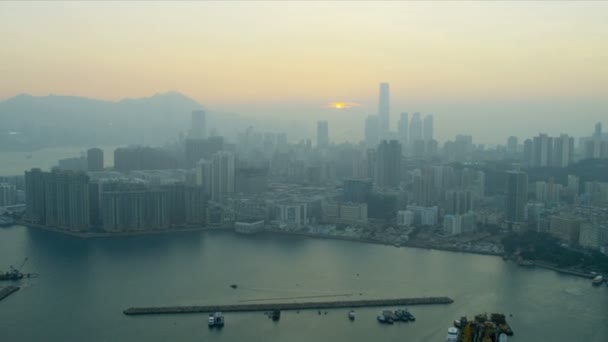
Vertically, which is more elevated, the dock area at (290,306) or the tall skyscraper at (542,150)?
the tall skyscraper at (542,150)

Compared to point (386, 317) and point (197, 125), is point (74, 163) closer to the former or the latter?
point (197, 125)

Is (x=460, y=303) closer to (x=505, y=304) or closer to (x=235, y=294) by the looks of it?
(x=505, y=304)

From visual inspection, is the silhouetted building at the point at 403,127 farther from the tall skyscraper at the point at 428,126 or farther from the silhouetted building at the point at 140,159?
the silhouetted building at the point at 140,159

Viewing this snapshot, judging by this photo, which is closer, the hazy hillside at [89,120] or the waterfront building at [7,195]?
the waterfront building at [7,195]

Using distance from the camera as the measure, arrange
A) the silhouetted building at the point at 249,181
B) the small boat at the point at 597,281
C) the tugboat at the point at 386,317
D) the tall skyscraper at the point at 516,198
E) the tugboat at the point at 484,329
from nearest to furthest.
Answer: the tugboat at the point at 484,329
the tugboat at the point at 386,317
the small boat at the point at 597,281
the tall skyscraper at the point at 516,198
the silhouetted building at the point at 249,181

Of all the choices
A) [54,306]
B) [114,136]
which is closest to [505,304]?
[54,306]

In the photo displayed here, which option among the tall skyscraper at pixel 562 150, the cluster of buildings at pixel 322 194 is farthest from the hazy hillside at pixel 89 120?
the tall skyscraper at pixel 562 150

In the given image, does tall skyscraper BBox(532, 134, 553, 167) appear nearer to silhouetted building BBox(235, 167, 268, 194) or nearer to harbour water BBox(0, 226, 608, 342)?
silhouetted building BBox(235, 167, 268, 194)
